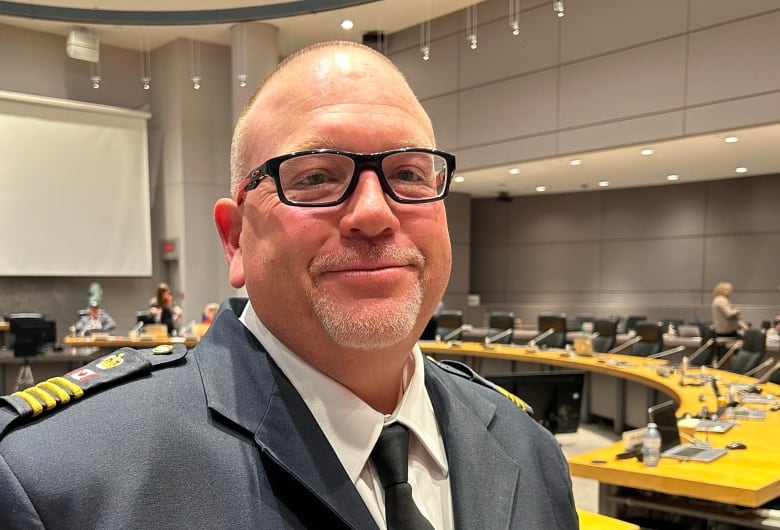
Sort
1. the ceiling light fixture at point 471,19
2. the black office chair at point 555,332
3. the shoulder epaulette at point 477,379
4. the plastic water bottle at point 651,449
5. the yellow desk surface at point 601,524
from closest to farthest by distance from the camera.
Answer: the shoulder epaulette at point 477,379, the yellow desk surface at point 601,524, the plastic water bottle at point 651,449, the black office chair at point 555,332, the ceiling light fixture at point 471,19

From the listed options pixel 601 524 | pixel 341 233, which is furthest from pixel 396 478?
pixel 601 524

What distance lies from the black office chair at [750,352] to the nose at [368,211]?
6.53 m

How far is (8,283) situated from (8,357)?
4.10 metres

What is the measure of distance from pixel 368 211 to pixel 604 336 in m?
8.23

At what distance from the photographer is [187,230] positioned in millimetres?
11672

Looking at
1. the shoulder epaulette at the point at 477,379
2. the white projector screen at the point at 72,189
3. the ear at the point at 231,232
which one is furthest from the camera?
the white projector screen at the point at 72,189

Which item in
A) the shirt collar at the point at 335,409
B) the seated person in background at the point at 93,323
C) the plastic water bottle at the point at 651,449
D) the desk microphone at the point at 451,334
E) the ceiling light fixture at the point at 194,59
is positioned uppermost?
the ceiling light fixture at the point at 194,59

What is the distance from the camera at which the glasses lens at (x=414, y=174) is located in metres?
0.88

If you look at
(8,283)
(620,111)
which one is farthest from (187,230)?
(620,111)

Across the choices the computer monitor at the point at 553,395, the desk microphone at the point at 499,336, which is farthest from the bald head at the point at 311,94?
the desk microphone at the point at 499,336

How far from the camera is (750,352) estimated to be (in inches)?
252

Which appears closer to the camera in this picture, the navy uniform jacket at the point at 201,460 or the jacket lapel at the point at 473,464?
the navy uniform jacket at the point at 201,460

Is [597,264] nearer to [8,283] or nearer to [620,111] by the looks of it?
[620,111]

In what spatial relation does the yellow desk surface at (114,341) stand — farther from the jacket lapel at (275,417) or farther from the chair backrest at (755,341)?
the jacket lapel at (275,417)
